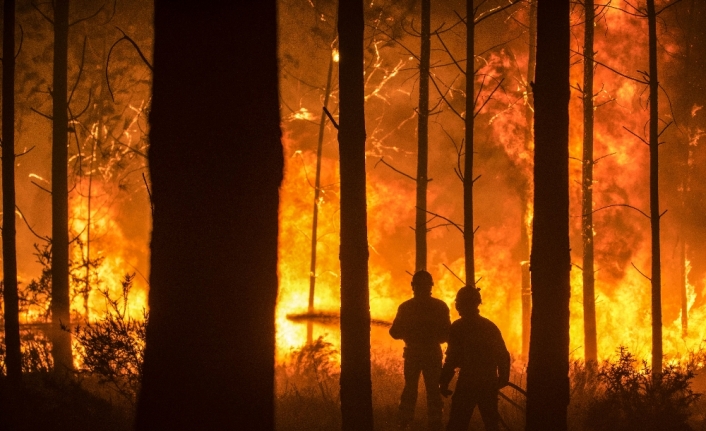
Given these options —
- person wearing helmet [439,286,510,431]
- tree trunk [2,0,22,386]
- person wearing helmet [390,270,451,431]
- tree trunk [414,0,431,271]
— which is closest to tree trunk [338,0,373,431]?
person wearing helmet [439,286,510,431]

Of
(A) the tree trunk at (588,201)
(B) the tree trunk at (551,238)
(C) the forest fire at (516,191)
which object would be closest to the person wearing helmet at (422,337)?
(B) the tree trunk at (551,238)

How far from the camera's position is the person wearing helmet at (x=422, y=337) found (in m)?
8.02

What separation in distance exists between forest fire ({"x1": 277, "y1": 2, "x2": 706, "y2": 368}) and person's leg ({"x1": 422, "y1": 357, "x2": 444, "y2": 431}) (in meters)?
8.99

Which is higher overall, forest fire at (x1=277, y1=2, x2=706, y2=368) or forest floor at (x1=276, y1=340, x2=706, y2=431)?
forest fire at (x1=277, y1=2, x2=706, y2=368)

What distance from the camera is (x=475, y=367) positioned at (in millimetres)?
6457

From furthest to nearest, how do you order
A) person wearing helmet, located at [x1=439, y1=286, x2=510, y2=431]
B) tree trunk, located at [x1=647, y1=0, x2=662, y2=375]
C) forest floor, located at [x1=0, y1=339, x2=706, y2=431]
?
tree trunk, located at [x1=647, y1=0, x2=662, y2=375] → forest floor, located at [x1=0, y1=339, x2=706, y2=431] → person wearing helmet, located at [x1=439, y1=286, x2=510, y2=431]

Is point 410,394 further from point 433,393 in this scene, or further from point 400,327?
point 400,327

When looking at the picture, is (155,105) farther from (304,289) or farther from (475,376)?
(304,289)

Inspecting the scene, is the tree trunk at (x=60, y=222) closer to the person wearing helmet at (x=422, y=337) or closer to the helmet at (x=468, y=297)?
the person wearing helmet at (x=422, y=337)

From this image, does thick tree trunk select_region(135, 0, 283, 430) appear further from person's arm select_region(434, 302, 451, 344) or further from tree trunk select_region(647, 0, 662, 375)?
tree trunk select_region(647, 0, 662, 375)

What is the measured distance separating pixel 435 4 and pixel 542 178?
16.7 m

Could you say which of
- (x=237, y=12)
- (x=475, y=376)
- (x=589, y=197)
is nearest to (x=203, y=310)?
(x=237, y=12)

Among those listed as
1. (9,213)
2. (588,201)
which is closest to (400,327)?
(9,213)

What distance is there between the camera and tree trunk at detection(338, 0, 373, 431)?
22.9 ft
